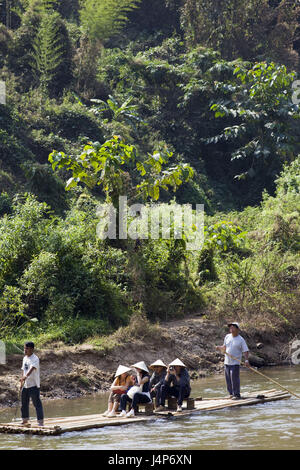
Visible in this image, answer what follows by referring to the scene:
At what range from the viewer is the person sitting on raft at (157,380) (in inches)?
540

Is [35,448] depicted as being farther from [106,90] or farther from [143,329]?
[106,90]

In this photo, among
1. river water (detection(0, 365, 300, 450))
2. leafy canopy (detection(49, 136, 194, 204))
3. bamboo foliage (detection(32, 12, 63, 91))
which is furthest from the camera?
bamboo foliage (detection(32, 12, 63, 91))

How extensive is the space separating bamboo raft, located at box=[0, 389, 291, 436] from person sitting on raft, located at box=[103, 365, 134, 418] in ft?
0.98

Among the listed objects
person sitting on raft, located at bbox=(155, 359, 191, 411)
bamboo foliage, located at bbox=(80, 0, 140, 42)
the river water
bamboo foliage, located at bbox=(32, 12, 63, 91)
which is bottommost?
the river water

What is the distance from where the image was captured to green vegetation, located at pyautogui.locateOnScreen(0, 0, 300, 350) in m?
19.2

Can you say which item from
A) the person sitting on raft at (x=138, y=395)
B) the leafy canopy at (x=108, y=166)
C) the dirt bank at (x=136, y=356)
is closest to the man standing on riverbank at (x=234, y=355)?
the person sitting on raft at (x=138, y=395)

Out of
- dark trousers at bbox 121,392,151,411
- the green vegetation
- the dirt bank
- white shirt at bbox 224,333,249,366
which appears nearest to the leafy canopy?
the green vegetation

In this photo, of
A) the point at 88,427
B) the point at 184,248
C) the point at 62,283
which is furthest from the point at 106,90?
the point at 88,427

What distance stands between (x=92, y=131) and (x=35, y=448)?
22360 mm

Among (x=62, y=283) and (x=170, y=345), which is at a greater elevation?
(x=62, y=283)

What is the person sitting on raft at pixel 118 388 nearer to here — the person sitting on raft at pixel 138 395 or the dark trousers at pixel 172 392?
the person sitting on raft at pixel 138 395

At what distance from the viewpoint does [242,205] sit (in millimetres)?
34594

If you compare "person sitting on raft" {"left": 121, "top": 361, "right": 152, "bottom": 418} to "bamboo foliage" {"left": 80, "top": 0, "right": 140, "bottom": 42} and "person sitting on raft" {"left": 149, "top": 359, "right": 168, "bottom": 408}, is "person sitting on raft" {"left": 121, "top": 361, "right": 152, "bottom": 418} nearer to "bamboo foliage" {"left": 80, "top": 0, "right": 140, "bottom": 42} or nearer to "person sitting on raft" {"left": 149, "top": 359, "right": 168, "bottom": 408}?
"person sitting on raft" {"left": 149, "top": 359, "right": 168, "bottom": 408}
